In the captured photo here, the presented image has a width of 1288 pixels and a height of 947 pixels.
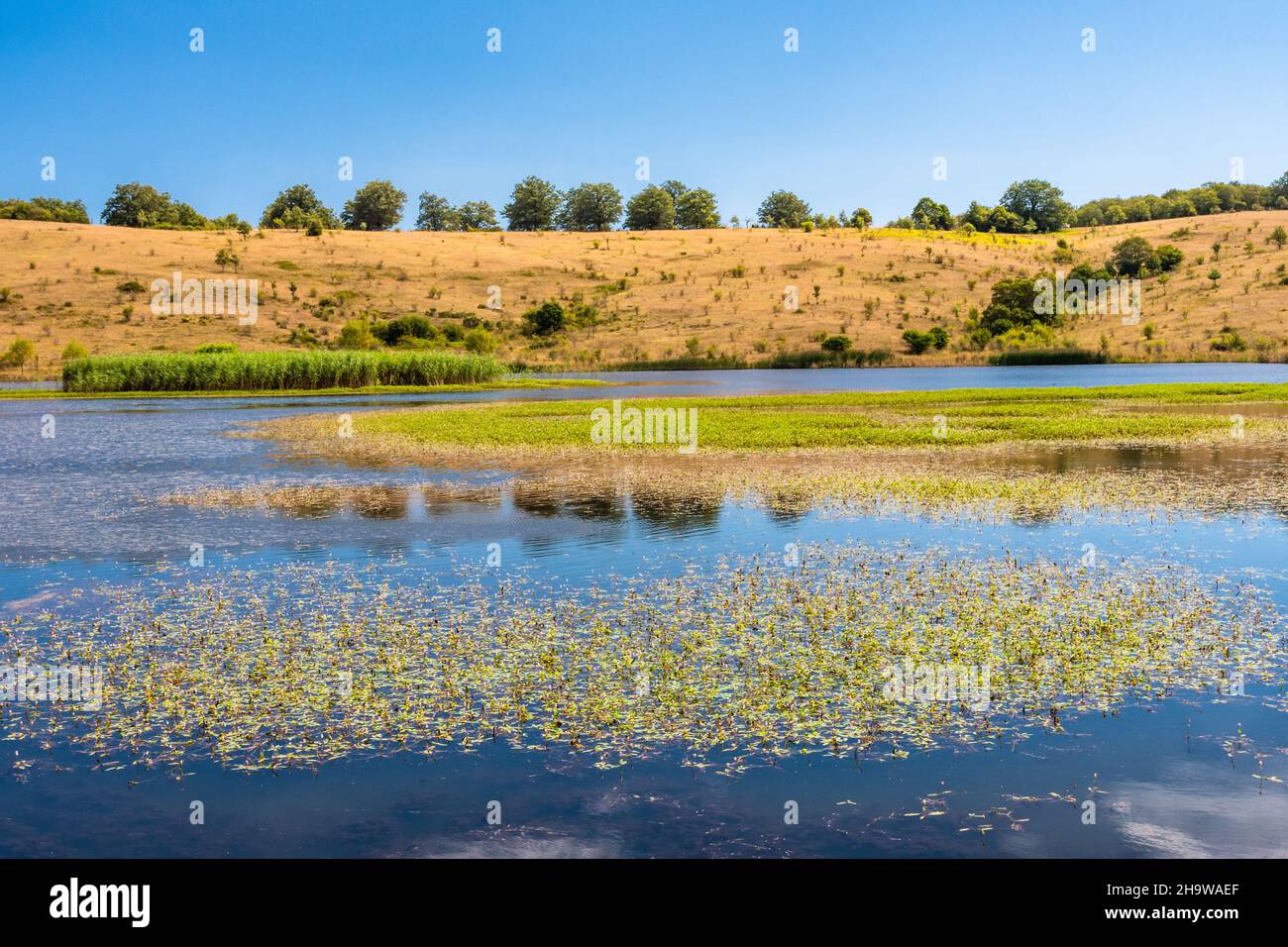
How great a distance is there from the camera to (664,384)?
9012 centimetres

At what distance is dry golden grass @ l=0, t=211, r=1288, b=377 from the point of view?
11931 centimetres

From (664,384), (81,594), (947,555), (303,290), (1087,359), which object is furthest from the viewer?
(303,290)

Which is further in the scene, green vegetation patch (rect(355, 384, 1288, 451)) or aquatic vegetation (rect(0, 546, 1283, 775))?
green vegetation patch (rect(355, 384, 1288, 451))

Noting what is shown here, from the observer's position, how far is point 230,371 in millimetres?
81625

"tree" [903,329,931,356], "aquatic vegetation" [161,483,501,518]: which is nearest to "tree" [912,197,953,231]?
"tree" [903,329,931,356]

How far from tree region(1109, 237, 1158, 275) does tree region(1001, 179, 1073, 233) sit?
157ft

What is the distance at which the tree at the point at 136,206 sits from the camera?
183625 mm

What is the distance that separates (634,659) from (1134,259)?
146958mm

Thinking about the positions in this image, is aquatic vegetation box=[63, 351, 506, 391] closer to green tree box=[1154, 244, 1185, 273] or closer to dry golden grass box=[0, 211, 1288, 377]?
dry golden grass box=[0, 211, 1288, 377]

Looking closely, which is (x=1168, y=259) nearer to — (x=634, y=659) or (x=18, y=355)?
(x=18, y=355)

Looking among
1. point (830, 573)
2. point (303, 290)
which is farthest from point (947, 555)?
point (303, 290)

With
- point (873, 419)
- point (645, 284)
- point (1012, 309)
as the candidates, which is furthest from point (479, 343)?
point (873, 419)

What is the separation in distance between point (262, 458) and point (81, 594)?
19.9m
